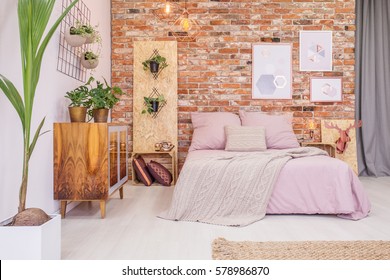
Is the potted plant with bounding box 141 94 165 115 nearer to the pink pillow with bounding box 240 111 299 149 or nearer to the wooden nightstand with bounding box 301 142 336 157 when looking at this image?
the pink pillow with bounding box 240 111 299 149

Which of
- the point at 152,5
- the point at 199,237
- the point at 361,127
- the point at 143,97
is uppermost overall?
the point at 152,5

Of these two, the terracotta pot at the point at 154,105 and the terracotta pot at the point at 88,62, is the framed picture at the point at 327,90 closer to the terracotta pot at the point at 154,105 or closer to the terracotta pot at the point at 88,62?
the terracotta pot at the point at 154,105

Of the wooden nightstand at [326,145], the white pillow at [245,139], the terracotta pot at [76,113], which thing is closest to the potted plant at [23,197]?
the terracotta pot at [76,113]

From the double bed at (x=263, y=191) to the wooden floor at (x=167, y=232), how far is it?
96mm

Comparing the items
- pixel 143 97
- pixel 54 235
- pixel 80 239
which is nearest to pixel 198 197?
pixel 80 239

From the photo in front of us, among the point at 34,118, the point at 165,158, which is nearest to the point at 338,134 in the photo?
the point at 165,158

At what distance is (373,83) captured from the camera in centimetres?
509

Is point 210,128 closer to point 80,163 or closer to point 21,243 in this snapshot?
point 80,163

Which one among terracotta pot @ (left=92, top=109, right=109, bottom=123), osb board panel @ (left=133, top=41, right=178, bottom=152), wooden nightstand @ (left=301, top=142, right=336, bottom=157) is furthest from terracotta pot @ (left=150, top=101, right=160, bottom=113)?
wooden nightstand @ (left=301, top=142, right=336, bottom=157)

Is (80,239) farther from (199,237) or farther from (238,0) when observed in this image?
(238,0)

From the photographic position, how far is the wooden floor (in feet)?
7.02

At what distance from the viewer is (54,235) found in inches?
72.4

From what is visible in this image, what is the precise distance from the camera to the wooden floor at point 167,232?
2.14 meters
